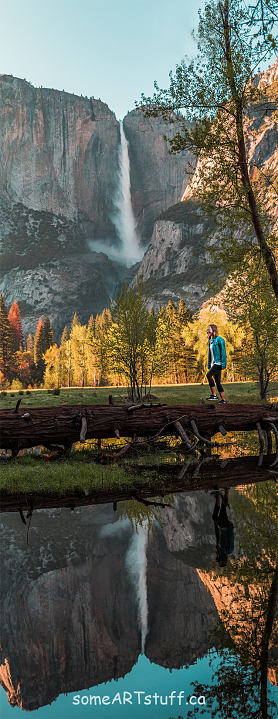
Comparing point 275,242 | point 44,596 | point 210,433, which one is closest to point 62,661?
point 44,596

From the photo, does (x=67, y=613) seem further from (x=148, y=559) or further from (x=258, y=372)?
(x=258, y=372)

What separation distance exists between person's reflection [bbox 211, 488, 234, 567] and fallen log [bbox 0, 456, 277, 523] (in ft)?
3.34

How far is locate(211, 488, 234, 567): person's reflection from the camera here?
507 cm

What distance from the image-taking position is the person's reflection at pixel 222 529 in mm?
5074

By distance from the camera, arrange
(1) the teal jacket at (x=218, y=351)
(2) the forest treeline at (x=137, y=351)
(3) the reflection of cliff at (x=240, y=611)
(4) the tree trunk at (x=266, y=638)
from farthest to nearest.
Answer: (2) the forest treeline at (x=137, y=351) → (1) the teal jacket at (x=218, y=351) → (3) the reflection of cliff at (x=240, y=611) → (4) the tree trunk at (x=266, y=638)

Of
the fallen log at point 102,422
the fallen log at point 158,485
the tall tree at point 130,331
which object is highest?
the tall tree at point 130,331

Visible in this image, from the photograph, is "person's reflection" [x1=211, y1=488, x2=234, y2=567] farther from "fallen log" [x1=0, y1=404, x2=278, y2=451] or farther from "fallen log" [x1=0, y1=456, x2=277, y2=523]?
"fallen log" [x1=0, y1=404, x2=278, y2=451]

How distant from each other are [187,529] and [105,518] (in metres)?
1.53

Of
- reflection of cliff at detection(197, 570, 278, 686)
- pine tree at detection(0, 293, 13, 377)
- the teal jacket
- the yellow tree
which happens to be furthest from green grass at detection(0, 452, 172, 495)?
pine tree at detection(0, 293, 13, 377)

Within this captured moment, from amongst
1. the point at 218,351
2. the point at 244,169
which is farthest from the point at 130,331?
the point at 244,169

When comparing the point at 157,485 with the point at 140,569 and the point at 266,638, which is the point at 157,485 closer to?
the point at 140,569

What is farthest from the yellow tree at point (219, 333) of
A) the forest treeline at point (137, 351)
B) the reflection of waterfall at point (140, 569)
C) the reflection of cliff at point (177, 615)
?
the reflection of cliff at point (177, 615)

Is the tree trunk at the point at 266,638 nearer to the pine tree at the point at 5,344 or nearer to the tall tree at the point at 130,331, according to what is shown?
the tall tree at the point at 130,331

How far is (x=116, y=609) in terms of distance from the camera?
4020mm
